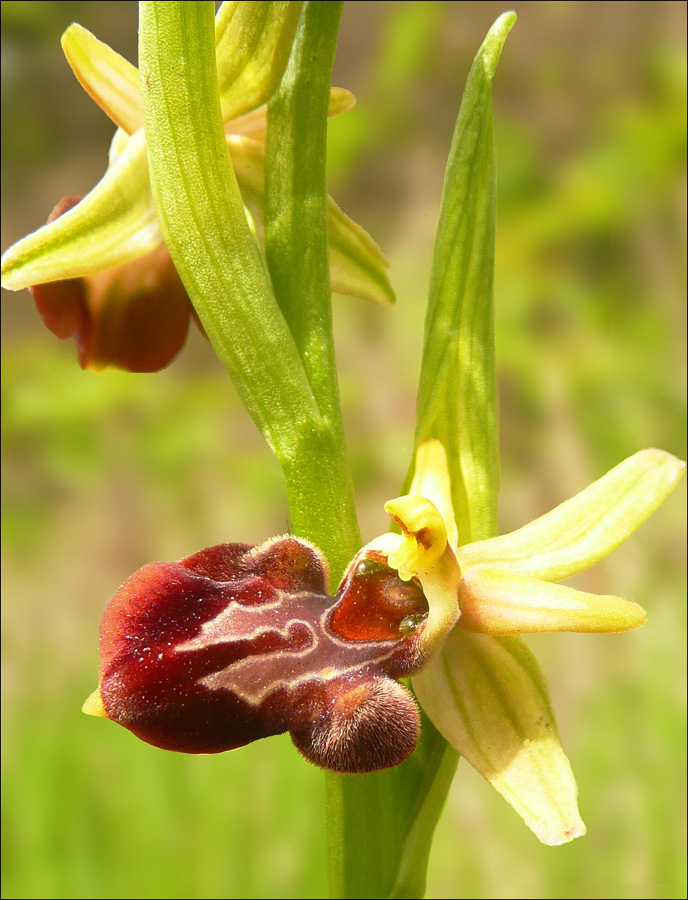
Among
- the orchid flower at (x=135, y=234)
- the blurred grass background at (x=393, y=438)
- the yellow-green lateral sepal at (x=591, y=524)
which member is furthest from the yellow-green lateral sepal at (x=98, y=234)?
the blurred grass background at (x=393, y=438)

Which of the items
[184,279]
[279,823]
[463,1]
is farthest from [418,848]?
[463,1]

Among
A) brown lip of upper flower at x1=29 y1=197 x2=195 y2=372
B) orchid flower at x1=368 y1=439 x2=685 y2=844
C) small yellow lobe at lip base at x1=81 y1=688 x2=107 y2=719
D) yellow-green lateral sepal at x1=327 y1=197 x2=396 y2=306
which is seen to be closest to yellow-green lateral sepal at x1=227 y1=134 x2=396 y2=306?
yellow-green lateral sepal at x1=327 y1=197 x2=396 y2=306

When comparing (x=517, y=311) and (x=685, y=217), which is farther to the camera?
(x=517, y=311)

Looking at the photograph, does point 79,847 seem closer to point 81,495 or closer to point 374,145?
point 81,495

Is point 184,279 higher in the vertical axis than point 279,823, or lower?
higher

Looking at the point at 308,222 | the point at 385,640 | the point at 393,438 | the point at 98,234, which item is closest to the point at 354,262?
the point at 308,222
